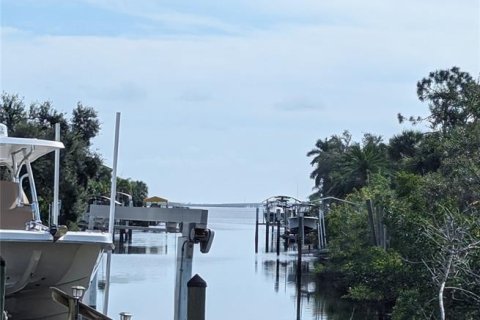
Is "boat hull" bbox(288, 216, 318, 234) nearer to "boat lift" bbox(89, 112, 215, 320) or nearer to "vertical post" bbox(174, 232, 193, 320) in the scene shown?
"boat lift" bbox(89, 112, 215, 320)

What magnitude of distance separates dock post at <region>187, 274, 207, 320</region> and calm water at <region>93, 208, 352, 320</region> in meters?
16.4

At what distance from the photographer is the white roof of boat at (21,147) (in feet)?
49.3

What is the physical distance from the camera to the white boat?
13.2m

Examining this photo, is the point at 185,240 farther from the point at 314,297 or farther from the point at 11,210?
the point at 314,297

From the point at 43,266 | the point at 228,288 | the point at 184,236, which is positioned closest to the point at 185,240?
the point at 184,236

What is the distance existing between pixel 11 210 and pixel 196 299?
14.8ft

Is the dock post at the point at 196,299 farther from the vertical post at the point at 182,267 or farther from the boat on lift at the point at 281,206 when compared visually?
the boat on lift at the point at 281,206

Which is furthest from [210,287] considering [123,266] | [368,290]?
[368,290]

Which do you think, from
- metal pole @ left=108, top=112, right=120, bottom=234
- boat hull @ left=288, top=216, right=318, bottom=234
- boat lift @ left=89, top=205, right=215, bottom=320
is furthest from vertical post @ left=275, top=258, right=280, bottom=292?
boat lift @ left=89, top=205, right=215, bottom=320

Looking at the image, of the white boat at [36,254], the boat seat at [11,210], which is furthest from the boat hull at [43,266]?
the boat seat at [11,210]

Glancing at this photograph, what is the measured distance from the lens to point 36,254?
522 inches

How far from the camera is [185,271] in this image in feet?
44.4

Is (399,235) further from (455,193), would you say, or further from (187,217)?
(187,217)

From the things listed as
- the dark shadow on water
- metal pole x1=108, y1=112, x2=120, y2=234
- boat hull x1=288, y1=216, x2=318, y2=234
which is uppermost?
boat hull x1=288, y1=216, x2=318, y2=234
